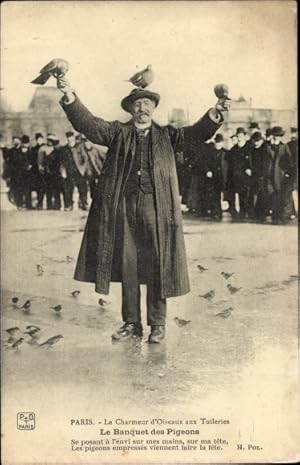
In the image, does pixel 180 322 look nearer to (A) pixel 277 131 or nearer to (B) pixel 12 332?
(B) pixel 12 332

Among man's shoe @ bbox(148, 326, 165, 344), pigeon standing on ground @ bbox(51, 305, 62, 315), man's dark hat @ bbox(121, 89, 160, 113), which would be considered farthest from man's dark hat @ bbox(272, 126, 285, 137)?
pigeon standing on ground @ bbox(51, 305, 62, 315)

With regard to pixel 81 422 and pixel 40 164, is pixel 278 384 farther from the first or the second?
pixel 40 164

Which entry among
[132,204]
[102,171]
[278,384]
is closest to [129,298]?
[132,204]

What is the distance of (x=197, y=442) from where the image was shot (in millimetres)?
2650

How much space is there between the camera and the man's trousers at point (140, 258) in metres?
2.69

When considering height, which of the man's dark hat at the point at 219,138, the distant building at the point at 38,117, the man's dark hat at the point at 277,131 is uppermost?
the distant building at the point at 38,117

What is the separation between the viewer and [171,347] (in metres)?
2.69

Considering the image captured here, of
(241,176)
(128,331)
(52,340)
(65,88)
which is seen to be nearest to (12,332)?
(52,340)

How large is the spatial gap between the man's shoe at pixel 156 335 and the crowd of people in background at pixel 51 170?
2.10ft

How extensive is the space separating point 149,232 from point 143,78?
0.70 meters

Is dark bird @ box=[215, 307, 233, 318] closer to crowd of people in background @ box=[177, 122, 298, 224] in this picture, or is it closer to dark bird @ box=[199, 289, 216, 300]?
dark bird @ box=[199, 289, 216, 300]

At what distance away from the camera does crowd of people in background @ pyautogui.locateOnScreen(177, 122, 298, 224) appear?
2.78 meters

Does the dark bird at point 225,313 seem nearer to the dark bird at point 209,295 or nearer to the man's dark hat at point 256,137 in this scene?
the dark bird at point 209,295

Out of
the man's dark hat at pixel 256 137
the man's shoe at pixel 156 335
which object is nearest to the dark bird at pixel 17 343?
the man's shoe at pixel 156 335
